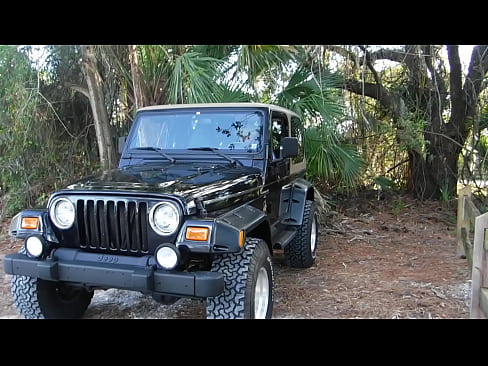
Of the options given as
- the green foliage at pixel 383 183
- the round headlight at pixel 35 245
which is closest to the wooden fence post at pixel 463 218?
the green foliage at pixel 383 183

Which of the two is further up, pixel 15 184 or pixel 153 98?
pixel 153 98

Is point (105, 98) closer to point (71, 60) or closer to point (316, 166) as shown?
point (71, 60)

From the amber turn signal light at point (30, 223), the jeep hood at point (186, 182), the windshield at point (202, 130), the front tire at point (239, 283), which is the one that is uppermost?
the windshield at point (202, 130)

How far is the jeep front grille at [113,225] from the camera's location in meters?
2.87

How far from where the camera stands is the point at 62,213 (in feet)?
10.0

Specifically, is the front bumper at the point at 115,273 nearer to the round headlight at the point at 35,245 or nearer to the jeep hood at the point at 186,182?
the round headlight at the point at 35,245

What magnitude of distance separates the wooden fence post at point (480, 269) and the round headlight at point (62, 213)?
10.1 feet

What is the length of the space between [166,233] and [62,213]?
2.79ft

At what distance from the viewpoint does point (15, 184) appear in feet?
25.9

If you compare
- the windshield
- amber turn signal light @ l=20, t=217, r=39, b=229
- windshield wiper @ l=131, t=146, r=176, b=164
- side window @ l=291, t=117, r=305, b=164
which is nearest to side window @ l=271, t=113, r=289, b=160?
the windshield

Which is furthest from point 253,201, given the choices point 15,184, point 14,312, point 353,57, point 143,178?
point 15,184

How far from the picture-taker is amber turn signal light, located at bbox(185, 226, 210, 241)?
2717 millimetres

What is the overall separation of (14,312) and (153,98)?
377cm

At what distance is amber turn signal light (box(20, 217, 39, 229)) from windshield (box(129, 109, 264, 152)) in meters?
1.30
